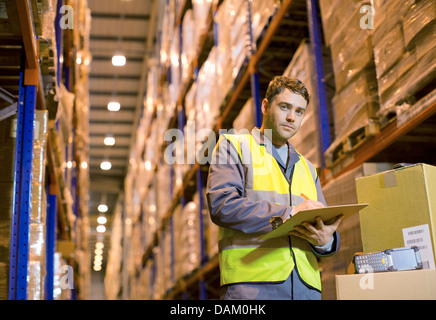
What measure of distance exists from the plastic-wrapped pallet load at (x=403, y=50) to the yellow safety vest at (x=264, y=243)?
1052 millimetres

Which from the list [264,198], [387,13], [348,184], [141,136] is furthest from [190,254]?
[141,136]

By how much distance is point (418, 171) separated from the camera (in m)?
2.25

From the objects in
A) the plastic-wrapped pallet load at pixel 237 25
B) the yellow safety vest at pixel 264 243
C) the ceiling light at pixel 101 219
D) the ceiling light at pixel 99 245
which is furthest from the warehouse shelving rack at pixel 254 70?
the ceiling light at pixel 99 245

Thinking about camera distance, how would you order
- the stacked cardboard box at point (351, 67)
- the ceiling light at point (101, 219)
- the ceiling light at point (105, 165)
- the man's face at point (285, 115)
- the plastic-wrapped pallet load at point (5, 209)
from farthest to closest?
the ceiling light at point (101, 219)
the ceiling light at point (105, 165)
the stacked cardboard box at point (351, 67)
the plastic-wrapped pallet load at point (5, 209)
the man's face at point (285, 115)

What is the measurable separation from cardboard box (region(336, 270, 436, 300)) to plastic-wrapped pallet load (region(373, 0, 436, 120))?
4.34 ft

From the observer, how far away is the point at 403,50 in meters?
3.15

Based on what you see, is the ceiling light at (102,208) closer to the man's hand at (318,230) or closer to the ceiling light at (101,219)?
the ceiling light at (101,219)

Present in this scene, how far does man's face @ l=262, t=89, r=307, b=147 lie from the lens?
2346mm

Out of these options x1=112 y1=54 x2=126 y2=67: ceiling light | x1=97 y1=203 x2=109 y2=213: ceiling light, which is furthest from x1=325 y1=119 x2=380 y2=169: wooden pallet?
x1=97 y1=203 x2=109 y2=213: ceiling light

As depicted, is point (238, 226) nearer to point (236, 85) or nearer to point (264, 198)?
point (264, 198)

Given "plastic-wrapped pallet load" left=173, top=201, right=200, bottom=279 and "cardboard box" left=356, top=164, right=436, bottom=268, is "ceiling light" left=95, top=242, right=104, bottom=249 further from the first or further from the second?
"cardboard box" left=356, top=164, right=436, bottom=268

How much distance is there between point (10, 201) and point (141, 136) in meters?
12.2

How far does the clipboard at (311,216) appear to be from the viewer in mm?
1976

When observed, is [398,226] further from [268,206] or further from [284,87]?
[284,87]
